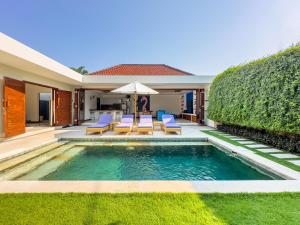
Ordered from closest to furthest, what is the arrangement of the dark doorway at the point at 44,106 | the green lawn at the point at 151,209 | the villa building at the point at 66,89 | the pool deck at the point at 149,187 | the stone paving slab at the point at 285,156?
the green lawn at the point at 151,209, the pool deck at the point at 149,187, the stone paving slab at the point at 285,156, the villa building at the point at 66,89, the dark doorway at the point at 44,106

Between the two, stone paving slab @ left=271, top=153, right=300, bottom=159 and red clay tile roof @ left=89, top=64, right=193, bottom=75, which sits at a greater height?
red clay tile roof @ left=89, top=64, right=193, bottom=75

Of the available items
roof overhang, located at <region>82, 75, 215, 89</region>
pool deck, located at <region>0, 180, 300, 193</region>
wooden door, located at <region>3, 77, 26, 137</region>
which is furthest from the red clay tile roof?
pool deck, located at <region>0, 180, 300, 193</region>

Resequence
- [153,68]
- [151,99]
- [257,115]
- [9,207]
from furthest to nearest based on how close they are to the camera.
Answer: [151,99] → [153,68] → [257,115] → [9,207]

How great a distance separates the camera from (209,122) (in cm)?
1482

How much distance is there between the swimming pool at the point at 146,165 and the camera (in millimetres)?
4755

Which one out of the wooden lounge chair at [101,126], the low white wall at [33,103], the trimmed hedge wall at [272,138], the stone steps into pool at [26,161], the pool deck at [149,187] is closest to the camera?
the pool deck at [149,187]

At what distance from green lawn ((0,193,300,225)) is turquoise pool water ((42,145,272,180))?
1485mm

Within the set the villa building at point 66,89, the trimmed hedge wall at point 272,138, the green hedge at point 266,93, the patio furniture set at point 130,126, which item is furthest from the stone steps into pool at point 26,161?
the trimmed hedge wall at point 272,138

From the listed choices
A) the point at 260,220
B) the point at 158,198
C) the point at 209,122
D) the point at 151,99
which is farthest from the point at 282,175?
the point at 151,99

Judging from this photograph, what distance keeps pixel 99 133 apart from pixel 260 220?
8.67 metres

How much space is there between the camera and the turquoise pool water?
15.6 feet

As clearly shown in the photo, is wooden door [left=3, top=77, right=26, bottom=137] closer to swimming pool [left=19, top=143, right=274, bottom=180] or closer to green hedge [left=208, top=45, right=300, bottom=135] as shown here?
swimming pool [left=19, top=143, right=274, bottom=180]

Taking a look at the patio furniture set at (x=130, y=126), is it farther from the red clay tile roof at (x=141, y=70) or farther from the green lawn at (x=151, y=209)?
the red clay tile roof at (x=141, y=70)

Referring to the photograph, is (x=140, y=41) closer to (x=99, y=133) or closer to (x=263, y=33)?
(x=263, y=33)
